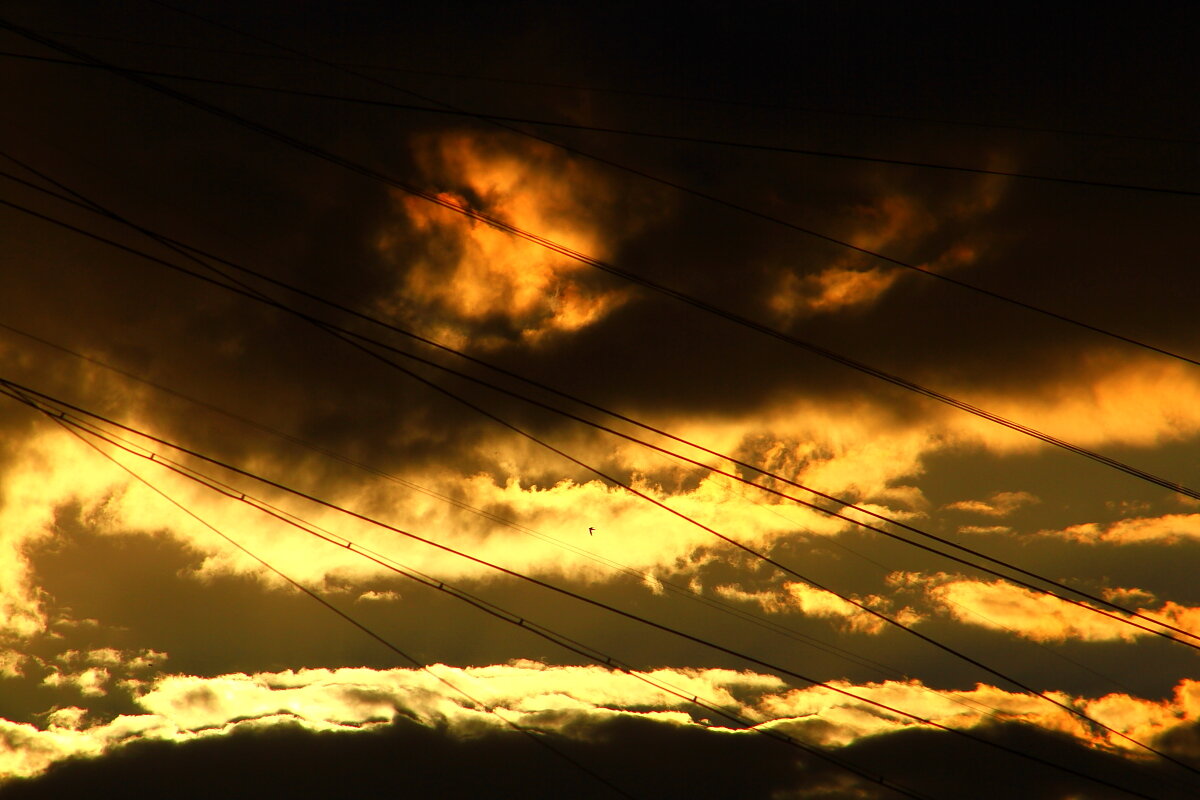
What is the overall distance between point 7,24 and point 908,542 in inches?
1068

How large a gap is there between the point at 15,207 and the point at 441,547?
1356 centimetres

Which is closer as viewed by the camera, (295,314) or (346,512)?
(295,314)

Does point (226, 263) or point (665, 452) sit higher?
point (226, 263)

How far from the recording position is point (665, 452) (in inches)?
1571

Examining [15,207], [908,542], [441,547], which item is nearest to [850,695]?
[908,542]

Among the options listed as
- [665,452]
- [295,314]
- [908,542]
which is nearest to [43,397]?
[295,314]

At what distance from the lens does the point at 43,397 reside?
38281 mm

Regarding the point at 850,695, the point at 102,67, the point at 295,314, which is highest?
the point at 102,67

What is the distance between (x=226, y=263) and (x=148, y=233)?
2.07m

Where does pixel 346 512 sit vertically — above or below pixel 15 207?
below

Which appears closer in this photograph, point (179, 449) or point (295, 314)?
point (295, 314)

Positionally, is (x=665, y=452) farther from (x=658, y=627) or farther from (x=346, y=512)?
(x=346, y=512)

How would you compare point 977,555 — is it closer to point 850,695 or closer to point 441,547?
point 850,695

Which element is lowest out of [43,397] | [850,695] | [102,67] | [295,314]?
[850,695]
